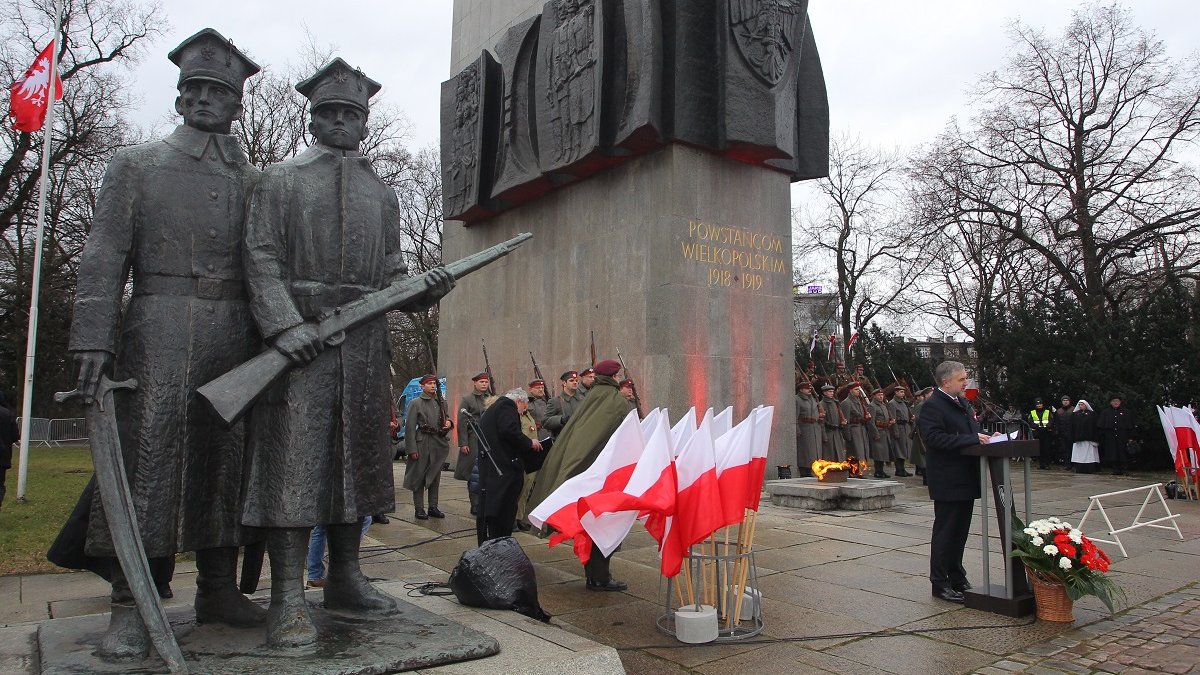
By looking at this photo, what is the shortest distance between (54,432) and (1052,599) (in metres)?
34.3

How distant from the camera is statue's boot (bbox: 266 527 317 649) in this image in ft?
11.8

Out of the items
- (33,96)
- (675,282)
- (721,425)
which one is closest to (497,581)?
(721,425)

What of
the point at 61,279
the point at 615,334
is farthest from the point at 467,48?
the point at 61,279

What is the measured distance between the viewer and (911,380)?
990 inches

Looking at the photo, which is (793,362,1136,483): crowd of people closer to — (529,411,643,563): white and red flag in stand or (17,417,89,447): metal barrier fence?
(529,411,643,563): white and red flag in stand

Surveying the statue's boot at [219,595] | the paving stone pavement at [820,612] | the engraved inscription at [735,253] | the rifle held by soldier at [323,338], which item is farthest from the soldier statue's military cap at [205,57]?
the engraved inscription at [735,253]

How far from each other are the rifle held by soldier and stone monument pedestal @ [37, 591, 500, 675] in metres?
1.01

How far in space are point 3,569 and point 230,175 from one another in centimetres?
594

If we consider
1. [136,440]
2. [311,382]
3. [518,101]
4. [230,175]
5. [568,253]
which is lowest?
[136,440]

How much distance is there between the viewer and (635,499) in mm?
4723

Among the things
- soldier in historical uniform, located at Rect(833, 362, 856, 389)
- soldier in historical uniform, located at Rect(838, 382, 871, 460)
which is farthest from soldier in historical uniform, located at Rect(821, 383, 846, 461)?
soldier in historical uniform, located at Rect(833, 362, 856, 389)

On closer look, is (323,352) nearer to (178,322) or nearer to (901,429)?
(178,322)

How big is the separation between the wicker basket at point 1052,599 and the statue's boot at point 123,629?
5470mm

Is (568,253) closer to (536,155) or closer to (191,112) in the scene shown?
(536,155)
